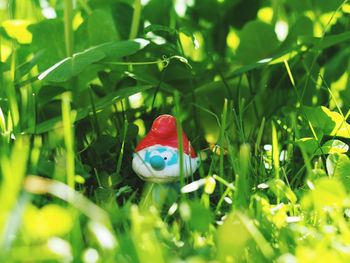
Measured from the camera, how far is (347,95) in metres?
1.74

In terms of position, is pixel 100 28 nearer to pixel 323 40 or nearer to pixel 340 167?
pixel 323 40

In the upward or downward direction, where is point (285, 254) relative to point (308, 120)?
downward

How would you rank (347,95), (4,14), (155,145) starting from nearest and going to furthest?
1. (155,145)
2. (347,95)
3. (4,14)

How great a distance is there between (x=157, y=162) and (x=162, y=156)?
2 cm

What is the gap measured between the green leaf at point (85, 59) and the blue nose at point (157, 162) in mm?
241

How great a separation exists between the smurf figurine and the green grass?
27 millimetres

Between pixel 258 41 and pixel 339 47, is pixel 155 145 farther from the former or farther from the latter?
pixel 339 47

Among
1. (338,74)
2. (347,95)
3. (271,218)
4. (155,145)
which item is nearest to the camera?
(271,218)

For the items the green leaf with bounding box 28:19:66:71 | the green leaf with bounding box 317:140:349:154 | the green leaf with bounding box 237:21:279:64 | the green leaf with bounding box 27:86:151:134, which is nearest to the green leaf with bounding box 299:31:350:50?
the green leaf with bounding box 237:21:279:64

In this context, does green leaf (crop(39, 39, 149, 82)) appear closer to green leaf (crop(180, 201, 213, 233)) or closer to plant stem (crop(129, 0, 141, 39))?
plant stem (crop(129, 0, 141, 39))

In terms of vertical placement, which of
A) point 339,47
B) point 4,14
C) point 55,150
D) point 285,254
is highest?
point 4,14

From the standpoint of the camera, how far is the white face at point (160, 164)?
1.35m

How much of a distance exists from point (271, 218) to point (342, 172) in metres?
0.26

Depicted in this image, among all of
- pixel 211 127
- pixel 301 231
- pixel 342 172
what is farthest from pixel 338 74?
pixel 301 231
